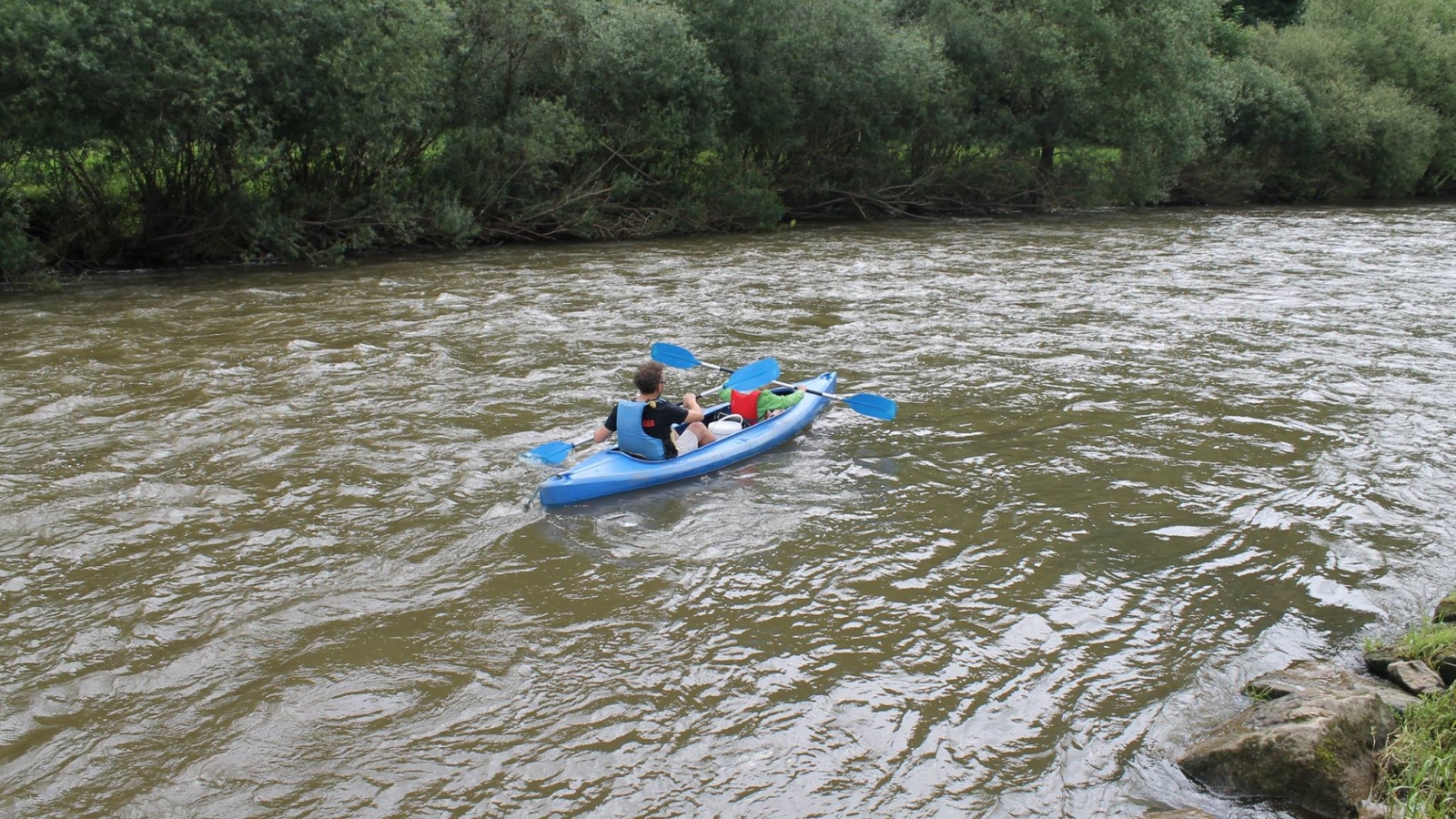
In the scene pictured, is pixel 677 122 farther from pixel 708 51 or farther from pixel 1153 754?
pixel 1153 754

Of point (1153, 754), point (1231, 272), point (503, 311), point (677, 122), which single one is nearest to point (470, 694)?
point (1153, 754)

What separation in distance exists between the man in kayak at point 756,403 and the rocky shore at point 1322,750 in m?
4.16

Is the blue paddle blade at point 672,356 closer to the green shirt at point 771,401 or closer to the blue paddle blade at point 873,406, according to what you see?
the green shirt at point 771,401

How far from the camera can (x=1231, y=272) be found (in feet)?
49.9

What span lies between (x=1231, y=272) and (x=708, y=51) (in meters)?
9.89

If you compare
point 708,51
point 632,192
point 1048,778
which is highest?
point 708,51

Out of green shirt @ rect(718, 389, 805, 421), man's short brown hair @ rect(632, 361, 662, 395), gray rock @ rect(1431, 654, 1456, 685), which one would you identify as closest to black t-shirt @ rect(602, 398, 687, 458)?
man's short brown hair @ rect(632, 361, 662, 395)

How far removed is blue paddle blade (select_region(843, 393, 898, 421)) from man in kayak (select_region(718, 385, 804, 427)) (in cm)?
42

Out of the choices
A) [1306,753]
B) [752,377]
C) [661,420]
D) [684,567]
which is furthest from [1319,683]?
[752,377]

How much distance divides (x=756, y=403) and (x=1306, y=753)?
15.4 feet

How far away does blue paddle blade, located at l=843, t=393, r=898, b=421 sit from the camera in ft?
25.3

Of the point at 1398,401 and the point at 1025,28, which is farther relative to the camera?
the point at 1025,28

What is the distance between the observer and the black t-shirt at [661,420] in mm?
6762

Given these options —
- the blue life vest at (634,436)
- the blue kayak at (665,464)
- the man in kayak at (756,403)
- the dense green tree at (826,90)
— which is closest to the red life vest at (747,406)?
the man in kayak at (756,403)
